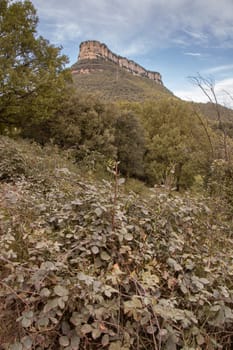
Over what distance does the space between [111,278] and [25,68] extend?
10503 mm

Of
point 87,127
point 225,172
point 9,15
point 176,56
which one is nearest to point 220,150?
point 225,172

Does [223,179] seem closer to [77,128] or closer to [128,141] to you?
[77,128]

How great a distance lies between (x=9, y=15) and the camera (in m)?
9.48

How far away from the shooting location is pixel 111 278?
4.11ft

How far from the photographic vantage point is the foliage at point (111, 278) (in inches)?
45.6

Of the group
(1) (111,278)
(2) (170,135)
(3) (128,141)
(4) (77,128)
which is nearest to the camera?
(1) (111,278)

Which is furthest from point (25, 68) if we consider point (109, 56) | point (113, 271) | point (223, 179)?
point (109, 56)

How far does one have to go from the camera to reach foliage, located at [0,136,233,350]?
3.80 feet

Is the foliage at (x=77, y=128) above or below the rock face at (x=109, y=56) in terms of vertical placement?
below

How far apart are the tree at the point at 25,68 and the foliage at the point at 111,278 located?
866 centimetres

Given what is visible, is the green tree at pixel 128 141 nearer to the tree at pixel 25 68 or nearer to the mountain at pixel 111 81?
the tree at pixel 25 68

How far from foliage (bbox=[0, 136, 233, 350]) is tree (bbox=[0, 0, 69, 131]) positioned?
866cm

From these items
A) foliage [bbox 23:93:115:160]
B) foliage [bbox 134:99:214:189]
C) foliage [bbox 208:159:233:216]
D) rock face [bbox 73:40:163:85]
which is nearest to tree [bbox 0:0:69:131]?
foliage [bbox 23:93:115:160]

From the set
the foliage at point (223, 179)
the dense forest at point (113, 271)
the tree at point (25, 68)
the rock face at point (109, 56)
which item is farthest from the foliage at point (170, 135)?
the rock face at point (109, 56)
